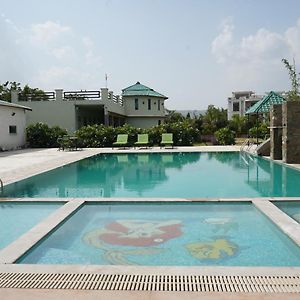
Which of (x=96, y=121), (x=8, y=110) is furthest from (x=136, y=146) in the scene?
(x=96, y=121)

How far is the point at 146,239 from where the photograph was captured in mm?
5832

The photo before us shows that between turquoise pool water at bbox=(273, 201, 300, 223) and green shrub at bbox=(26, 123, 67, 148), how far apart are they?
66.9ft

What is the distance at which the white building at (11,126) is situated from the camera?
22.3 meters

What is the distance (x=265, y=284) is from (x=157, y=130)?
875 inches

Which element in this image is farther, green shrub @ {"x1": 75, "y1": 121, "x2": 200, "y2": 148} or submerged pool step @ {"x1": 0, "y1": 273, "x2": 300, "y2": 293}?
green shrub @ {"x1": 75, "y1": 121, "x2": 200, "y2": 148}

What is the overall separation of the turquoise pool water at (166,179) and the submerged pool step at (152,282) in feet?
17.2

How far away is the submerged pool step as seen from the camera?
3650 millimetres

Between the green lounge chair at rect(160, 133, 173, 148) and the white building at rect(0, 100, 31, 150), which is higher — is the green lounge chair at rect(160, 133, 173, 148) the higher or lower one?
the lower one

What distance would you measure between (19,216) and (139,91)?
101 feet

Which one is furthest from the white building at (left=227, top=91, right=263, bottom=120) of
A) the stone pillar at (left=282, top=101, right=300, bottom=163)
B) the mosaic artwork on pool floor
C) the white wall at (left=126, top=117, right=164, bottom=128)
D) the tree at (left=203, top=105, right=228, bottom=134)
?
the mosaic artwork on pool floor

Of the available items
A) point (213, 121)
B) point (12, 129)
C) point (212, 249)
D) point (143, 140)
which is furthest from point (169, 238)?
point (213, 121)

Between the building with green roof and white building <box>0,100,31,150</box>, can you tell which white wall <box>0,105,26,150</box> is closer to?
white building <box>0,100,31,150</box>

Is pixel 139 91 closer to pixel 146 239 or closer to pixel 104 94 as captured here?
pixel 104 94

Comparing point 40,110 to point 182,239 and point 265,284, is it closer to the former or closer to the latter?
point 182,239
